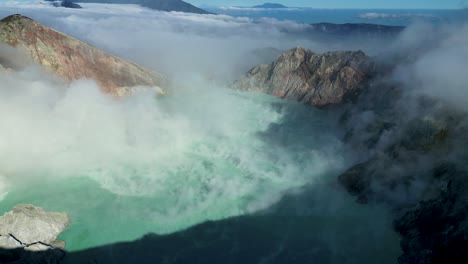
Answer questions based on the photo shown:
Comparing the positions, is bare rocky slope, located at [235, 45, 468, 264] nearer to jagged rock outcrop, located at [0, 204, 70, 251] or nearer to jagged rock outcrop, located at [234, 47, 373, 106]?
jagged rock outcrop, located at [234, 47, 373, 106]

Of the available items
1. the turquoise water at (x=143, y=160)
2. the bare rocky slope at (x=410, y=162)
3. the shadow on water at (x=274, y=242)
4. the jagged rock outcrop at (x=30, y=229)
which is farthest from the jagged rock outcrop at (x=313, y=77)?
the jagged rock outcrop at (x=30, y=229)

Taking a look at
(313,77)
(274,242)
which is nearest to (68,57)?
(313,77)

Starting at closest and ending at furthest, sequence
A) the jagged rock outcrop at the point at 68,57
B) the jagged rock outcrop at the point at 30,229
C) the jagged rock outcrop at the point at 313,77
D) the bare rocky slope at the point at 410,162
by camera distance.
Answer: the bare rocky slope at the point at 410,162
the jagged rock outcrop at the point at 30,229
the jagged rock outcrop at the point at 68,57
the jagged rock outcrop at the point at 313,77

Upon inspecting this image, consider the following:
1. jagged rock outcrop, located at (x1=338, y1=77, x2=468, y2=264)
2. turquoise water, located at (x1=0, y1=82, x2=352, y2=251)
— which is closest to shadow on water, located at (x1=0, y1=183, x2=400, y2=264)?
turquoise water, located at (x1=0, y1=82, x2=352, y2=251)

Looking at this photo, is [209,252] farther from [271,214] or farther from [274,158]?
[274,158]

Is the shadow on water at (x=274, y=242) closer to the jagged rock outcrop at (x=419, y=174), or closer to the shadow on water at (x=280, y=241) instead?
the shadow on water at (x=280, y=241)

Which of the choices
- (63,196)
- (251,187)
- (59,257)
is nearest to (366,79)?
(251,187)
